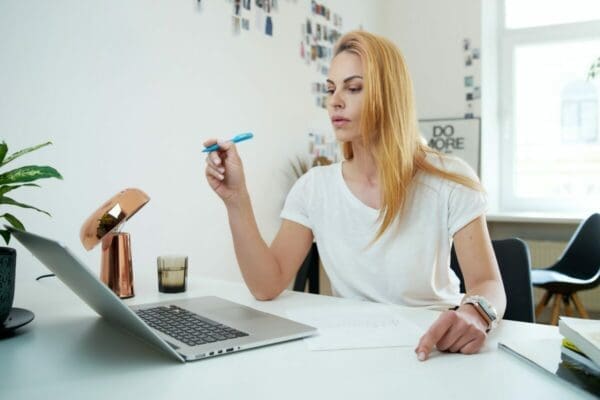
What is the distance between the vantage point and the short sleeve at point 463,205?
122cm

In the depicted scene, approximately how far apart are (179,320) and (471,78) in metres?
3.28

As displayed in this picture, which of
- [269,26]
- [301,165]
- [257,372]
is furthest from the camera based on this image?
[301,165]

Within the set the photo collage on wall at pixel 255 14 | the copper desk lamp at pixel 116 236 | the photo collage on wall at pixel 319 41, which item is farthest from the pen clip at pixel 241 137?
the photo collage on wall at pixel 319 41

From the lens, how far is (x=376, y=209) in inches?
52.7

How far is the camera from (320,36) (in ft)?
→ 9.89

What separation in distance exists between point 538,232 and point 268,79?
211cm

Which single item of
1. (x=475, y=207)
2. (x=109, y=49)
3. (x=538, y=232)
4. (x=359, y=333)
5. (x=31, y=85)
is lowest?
(x=538, y=232)

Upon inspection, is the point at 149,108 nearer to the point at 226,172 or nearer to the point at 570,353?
the point at 226,172

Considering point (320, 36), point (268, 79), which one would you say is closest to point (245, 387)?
point (268, 79)

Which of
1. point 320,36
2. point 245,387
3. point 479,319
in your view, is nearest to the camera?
point 245,387

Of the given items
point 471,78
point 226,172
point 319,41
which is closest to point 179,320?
point 226,172

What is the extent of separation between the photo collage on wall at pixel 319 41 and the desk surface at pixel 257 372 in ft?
7.36

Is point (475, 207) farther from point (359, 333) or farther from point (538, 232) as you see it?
point (538, 232)

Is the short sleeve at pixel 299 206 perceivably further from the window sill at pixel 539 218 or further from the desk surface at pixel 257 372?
the window sill at pixel 539 218
